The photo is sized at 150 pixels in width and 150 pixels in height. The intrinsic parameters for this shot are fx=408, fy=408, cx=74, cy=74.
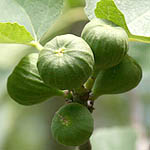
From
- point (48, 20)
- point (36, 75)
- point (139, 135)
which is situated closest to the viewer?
point (36, 75)

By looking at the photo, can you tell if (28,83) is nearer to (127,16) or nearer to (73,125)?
(73,125)

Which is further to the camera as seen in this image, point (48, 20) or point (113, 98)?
point (113, 98)

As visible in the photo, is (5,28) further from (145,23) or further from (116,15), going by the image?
(145,23)

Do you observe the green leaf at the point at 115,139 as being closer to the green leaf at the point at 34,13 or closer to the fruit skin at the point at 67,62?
the green leaf at the point at 34,13

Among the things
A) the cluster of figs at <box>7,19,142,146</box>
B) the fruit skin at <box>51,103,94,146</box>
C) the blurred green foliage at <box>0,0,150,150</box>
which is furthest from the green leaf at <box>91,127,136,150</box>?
the fruit skin at <box>51,103,94,146</box>

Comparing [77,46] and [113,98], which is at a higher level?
[77,46]

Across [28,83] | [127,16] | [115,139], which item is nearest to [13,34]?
[28,83]

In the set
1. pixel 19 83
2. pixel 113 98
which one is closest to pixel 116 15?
pixel 19 83
